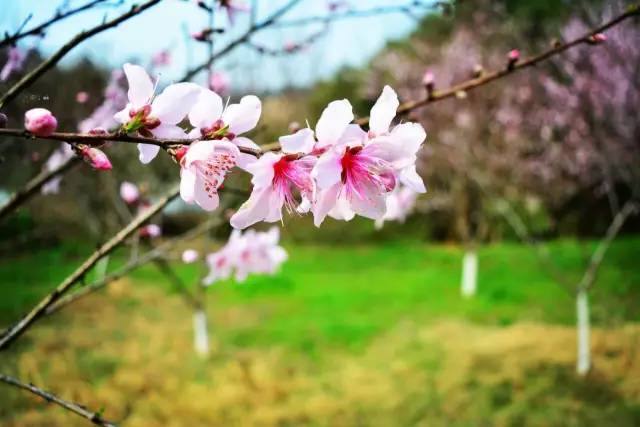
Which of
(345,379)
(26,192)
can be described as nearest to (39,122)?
(26,192)

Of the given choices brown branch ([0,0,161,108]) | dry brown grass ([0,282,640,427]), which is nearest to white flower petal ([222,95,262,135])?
brown branch ([0,0,161,108])

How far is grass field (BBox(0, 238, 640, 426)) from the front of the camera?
160 inches

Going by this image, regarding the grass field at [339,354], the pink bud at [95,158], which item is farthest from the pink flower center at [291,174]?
the grass field at [339,354]

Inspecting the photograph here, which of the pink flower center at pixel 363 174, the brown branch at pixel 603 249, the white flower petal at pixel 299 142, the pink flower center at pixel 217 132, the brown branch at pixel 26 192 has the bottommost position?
the brown branch at pixel 603 249

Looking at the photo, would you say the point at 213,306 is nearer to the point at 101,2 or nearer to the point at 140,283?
the point at 140,283

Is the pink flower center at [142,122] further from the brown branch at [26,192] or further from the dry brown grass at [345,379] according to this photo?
the dry brown grass at [345,379]

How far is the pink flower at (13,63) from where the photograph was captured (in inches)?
62.0

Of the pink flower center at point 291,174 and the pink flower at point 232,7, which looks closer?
the pink flower center at point 291,174

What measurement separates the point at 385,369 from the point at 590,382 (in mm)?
1663

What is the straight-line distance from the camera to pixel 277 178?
764 millimetres

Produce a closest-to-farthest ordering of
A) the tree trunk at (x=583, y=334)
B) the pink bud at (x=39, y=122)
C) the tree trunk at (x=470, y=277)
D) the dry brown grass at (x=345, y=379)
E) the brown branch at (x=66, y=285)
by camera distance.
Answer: the pink bud at (x=39, y=122), the brown branch at (x=66, y=285), the dry brown grass at (x=345, y=379), the tree trunk at (x=583, y=334), the tree trunk at (x=470, y=277)

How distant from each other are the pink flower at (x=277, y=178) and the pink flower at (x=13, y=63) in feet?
3.77

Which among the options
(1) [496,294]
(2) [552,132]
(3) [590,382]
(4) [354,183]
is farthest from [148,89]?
(1) [496,294]

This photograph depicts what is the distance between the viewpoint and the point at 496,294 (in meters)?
7.45
